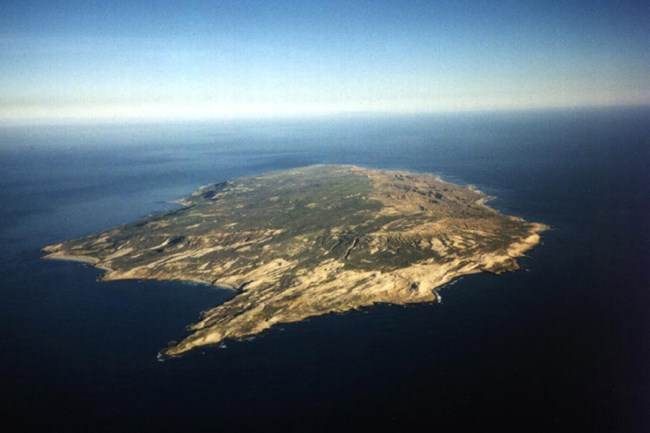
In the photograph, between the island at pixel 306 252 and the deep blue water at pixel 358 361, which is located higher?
the island at pixel 306 252

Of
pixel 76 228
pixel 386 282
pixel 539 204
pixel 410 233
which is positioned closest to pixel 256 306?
pixel 386 282

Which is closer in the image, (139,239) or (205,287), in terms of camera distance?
(205,287)

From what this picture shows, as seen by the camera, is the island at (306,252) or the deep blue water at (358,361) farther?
the island at (306,252)

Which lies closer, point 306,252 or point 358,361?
point 358,361

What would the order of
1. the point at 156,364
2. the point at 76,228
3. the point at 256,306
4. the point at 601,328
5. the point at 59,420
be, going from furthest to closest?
the point at 76,228 → the point at 256,306 → the point at 601,328 → the point at 156,364 → the point at 59,420

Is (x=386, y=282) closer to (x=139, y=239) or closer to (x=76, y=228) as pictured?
(x=139, y=239)

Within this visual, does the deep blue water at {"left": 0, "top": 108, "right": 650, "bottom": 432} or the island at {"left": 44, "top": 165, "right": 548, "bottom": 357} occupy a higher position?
the island at {"left": 44, "top": 165, "right": 548, "bottom": 357}

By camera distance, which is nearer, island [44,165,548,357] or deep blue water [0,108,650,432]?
Answer: deep blue water [0,108,650,432]

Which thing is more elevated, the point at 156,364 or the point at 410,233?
the point at 410,233
